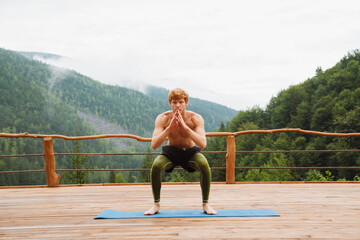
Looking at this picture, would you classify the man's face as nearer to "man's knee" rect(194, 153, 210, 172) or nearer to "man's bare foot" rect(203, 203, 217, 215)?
"man's knee" rect(194, 153, 210, 172)

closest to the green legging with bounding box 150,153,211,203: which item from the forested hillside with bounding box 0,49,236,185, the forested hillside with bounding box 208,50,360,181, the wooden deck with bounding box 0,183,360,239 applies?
the wooden deck with bounding box 0,183,360,239

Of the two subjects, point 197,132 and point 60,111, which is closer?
point 197,132

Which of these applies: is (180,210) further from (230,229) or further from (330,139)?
(330,139)

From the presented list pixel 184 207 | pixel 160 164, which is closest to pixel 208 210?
pixel 184 207

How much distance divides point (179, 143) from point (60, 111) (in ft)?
295

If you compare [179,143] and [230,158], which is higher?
[179,143]

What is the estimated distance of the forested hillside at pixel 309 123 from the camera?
85.8 feet

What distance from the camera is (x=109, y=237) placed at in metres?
2.05

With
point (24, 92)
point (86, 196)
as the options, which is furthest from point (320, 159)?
point (24, 92)

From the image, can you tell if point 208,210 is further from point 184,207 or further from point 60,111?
point 60,111

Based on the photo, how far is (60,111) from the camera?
3342 inches

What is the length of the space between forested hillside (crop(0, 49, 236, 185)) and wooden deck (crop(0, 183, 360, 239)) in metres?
34.5

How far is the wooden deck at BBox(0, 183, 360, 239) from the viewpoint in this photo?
6.95 feet

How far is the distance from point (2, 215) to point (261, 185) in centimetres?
336
